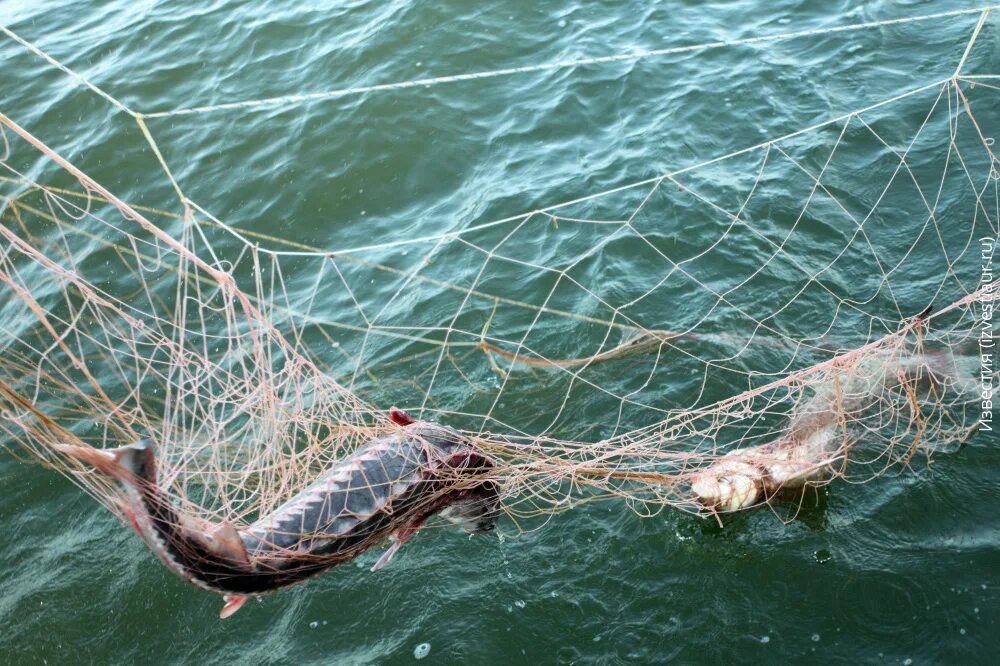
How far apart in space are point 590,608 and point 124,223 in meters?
7.14

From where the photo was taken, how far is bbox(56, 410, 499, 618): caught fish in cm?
394

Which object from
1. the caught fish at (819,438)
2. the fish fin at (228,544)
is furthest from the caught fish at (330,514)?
the caught fish at (819,438)

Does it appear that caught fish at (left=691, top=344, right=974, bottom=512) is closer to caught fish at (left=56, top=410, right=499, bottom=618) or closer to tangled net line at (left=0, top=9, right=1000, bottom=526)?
tangled net line at (left=0, top=9, right=1000, bottom=526)

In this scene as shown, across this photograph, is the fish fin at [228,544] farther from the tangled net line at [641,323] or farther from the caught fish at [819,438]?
the caught fish at [819,438]

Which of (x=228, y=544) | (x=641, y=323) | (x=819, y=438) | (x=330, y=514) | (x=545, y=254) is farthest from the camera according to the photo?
(x=545, y=254)

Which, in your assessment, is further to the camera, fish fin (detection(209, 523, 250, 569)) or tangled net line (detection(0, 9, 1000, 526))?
tangled net line (detection(0, 9, 1000, 526))

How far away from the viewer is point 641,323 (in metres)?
7.88

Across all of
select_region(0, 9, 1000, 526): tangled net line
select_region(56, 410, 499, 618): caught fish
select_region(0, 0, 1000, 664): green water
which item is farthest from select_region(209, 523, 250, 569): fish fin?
select_region(0, 0, 1000, 664): green water

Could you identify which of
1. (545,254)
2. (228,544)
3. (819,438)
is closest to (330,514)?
(228,544)

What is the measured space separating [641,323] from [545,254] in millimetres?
1363

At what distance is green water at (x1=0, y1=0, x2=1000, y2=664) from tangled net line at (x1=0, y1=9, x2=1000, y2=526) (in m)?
0.05

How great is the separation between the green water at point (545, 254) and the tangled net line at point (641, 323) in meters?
0.05

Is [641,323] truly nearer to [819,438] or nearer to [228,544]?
[819,438]

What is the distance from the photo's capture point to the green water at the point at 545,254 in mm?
5957
